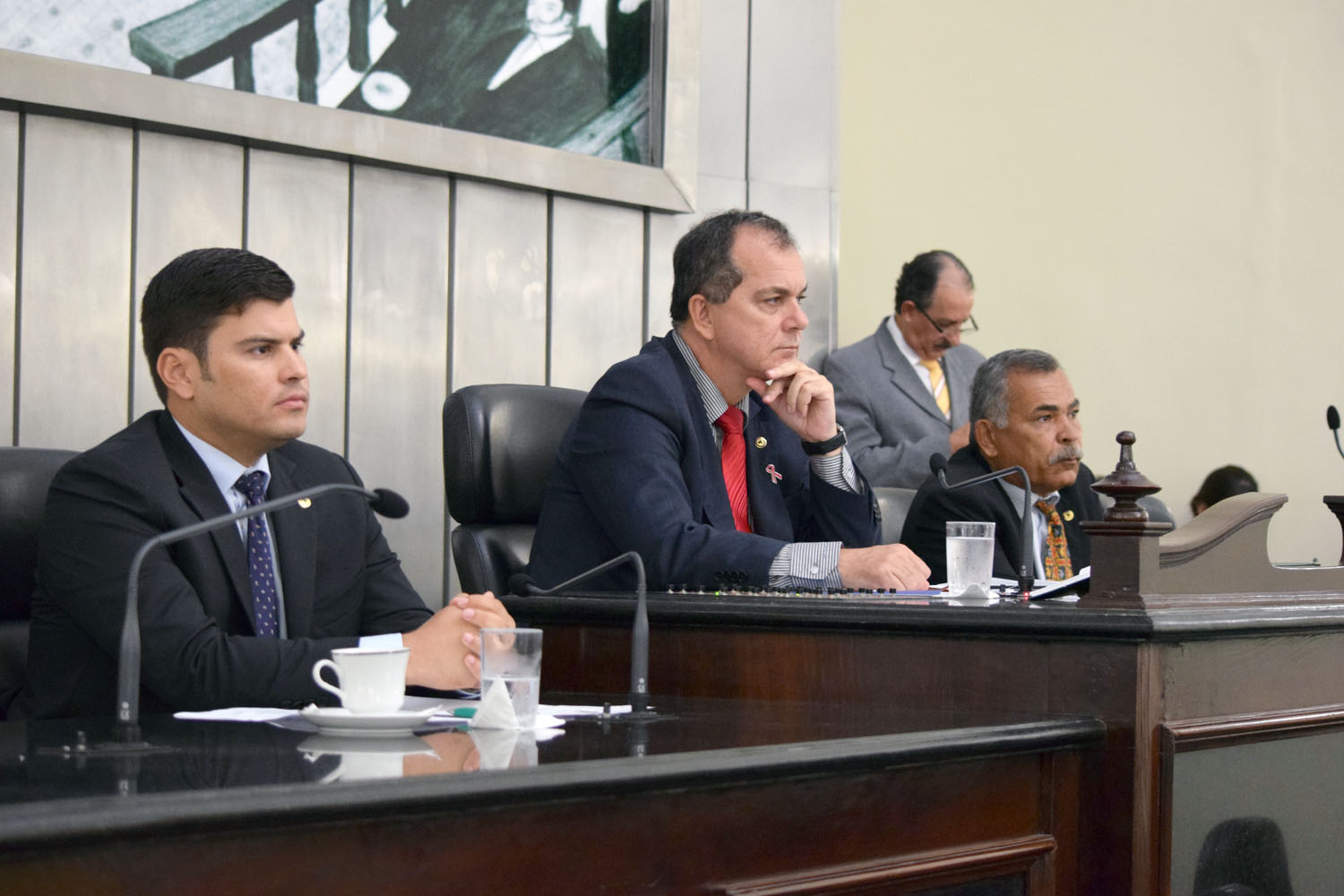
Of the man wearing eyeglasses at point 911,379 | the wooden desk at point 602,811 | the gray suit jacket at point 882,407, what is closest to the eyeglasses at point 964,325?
the man wearing eyeglasses at point 911,379

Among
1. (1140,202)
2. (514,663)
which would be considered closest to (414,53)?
(514,663)

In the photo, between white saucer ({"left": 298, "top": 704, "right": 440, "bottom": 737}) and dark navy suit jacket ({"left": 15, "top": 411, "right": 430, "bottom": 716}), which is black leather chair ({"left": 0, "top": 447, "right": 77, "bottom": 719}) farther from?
white saucer ({"left": 298, "top": 704, "right": 440, "bottom": 737})

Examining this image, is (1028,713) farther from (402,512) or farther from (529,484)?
(529,484)

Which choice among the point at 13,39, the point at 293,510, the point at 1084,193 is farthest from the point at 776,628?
the point at 1084,193

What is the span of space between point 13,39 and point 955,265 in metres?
2.22

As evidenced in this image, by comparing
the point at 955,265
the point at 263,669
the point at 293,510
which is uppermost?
the point at 955,265

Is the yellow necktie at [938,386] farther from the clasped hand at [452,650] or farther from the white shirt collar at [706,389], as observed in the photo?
the clasped hand at [452,650]

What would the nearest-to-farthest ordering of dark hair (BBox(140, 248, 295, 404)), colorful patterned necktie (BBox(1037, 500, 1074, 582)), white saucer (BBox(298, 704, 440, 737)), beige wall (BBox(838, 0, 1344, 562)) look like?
white saucer (BBox(298, 704, 440, 737)) < dark hair (BBox(140, 248, 295, 404)) < colorful patterned necktie (BBox(1037, 500, 1074, 582)) < beige wall (BBox(838, 0, 1344, 562))

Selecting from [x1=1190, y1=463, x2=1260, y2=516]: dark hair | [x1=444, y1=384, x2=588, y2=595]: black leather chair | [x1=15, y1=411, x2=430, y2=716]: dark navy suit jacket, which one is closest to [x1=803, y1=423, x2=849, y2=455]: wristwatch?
[x1=444, y1=384, x2=588, y2=595]: black leather chair

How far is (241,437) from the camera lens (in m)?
2.03

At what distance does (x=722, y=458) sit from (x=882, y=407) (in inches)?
45.8

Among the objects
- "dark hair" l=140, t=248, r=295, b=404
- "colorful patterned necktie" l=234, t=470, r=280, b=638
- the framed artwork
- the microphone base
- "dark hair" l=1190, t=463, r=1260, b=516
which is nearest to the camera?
the microphone base

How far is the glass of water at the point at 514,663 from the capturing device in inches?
54.6

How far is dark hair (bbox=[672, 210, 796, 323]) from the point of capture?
2648 mm
